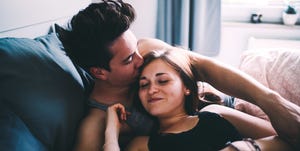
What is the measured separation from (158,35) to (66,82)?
4.44ft

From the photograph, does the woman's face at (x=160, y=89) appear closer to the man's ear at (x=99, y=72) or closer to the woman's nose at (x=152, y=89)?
the woman's nose at (x=152, y=89)

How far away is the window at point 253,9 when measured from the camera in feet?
7.72

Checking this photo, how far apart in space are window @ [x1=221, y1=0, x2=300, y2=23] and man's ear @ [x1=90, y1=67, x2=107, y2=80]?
1.56 m

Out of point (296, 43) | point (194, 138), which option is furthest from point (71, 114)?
point (296, 43)

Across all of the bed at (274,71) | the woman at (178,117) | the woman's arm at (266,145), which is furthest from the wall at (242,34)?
the woman's arm at (266,145)

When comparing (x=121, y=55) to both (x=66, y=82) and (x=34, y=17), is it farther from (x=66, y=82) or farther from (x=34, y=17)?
(x=34, y=17)

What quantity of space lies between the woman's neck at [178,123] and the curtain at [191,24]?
1113 mm

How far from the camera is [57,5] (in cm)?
161

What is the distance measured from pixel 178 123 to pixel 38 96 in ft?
1.79

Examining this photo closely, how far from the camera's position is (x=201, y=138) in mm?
1066

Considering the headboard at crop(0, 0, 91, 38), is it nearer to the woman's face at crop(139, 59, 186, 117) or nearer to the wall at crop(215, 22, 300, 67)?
the woman's face at crop(139, 59, 186, 117)

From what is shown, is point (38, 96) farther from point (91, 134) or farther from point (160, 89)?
point (160, 89)

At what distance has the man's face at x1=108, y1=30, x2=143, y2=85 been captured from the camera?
117 cm

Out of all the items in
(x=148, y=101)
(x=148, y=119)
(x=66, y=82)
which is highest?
(x=66, y=82)
